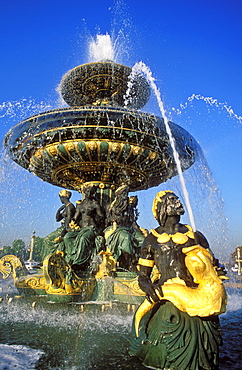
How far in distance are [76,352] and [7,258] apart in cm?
502

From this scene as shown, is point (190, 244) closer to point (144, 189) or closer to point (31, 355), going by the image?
point (31, 355)

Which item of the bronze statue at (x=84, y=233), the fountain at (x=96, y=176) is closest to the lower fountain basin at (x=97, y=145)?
the fountain at (x=96, y=176)

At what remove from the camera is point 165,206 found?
10.3 feet

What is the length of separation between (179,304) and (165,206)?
Answer: 0.96 meters

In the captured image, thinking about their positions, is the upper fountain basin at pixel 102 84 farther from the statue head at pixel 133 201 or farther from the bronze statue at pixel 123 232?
the bronze statue at pixel 123 232

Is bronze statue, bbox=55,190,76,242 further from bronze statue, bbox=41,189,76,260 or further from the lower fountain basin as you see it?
the lower fountain basin

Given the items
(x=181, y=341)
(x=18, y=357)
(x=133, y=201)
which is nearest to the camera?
(x=181, y=341)

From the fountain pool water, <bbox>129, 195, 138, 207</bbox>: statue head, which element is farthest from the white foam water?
<bbox>129, 195, 138, 207</bbox>: statue head

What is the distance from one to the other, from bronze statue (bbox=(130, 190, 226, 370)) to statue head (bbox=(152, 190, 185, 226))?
0.04ft

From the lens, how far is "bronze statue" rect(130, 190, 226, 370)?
100 inches

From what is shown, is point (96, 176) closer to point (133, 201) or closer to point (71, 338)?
point (133, 201)

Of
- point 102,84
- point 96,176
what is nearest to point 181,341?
point 96,176

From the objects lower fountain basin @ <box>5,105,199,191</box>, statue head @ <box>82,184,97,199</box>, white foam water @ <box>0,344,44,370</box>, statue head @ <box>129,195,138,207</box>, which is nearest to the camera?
white foam water @ <box>0,344,44,370</box>

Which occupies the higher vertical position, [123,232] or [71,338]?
[123,232]
